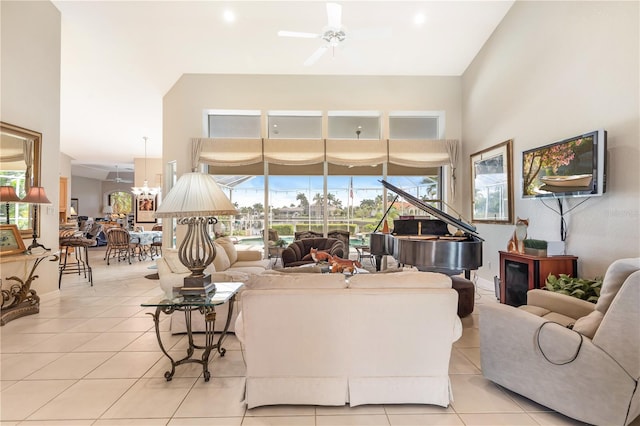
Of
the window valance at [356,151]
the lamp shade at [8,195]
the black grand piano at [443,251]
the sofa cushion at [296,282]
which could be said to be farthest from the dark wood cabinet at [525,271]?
the lamp shade at [8,195]

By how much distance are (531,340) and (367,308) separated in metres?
1.08

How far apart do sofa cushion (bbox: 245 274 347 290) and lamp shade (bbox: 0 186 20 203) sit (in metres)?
3.68

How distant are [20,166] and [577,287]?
6.76 m

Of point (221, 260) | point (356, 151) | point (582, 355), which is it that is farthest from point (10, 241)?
point (582, 355)

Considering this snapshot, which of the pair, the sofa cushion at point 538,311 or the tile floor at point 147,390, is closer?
the tile floor at point 147,390

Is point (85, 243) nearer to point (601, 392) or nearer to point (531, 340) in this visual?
point (531, 340)

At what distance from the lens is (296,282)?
6.59 feet

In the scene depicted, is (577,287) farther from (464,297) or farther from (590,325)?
(590,325)

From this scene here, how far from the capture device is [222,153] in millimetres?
6449

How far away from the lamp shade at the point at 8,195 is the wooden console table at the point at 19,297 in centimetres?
68

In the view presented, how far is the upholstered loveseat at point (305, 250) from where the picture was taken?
5.19 metres

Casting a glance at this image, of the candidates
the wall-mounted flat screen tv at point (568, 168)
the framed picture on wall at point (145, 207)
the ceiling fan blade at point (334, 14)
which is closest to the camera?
the wall-mounted flat screen tv at point (568, 168)

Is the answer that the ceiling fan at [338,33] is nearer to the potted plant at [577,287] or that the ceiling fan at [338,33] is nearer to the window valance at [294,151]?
the window valance at [294,151]

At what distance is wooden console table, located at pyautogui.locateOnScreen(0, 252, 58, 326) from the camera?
3.63m
